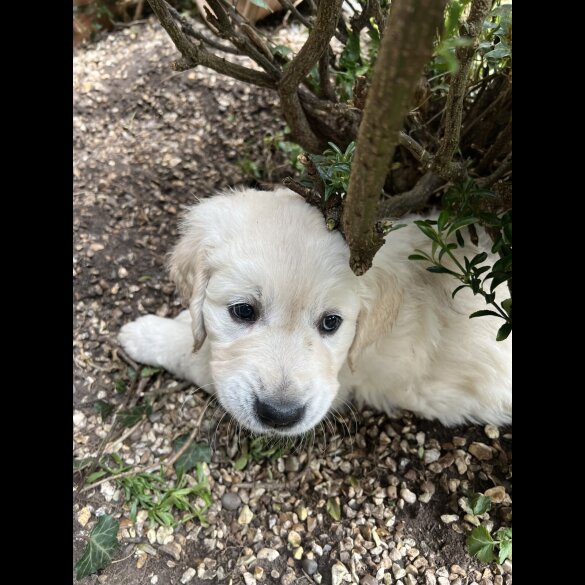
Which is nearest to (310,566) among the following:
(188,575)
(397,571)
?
(397,571)

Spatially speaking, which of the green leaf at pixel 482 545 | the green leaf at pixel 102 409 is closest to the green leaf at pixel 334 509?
the green leaf at pixel 482 545

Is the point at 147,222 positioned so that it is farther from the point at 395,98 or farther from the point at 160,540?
the point at 395,98

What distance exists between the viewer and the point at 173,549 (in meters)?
2.07

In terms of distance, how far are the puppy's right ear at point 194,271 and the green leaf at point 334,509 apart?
0.83 metres

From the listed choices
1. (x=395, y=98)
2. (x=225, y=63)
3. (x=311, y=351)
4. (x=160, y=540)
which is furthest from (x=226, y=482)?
(x=395, y=98)

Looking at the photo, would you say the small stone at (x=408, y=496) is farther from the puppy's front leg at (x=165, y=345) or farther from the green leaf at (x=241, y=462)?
the puppy's front leg at (x=165, y=345)

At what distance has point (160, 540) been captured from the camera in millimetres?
2088

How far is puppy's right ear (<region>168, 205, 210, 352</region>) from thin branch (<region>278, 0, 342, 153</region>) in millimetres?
585

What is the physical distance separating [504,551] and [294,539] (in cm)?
76

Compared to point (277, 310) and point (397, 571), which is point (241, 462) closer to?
point (397, 571)

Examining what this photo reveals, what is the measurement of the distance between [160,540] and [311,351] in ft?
3.30

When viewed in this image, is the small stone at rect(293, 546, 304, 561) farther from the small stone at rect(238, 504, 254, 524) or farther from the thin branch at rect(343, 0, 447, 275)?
the thin branch at rect(343, 0, 447, 275)

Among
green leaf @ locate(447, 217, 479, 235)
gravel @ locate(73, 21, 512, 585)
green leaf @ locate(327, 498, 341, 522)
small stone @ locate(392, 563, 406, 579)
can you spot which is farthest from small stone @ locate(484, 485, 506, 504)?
green leaf @ locate(447, 217, 479, 235)

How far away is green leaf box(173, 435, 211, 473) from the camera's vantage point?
90.0 inches
